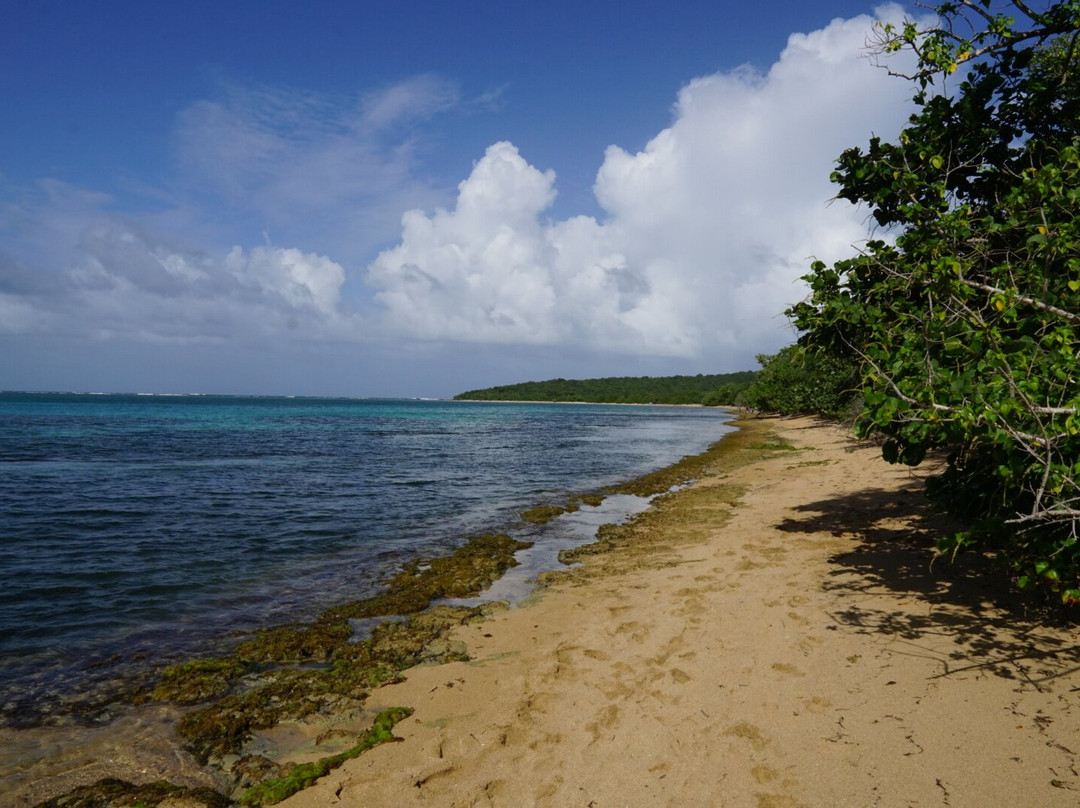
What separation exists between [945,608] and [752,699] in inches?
135

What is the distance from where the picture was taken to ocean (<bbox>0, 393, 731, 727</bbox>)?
25.6ft

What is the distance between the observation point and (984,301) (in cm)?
732

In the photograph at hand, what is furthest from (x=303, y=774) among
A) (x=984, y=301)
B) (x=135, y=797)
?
(x=984, y=301)

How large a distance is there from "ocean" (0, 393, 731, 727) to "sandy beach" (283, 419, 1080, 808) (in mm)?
3088

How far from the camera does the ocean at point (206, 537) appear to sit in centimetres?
780

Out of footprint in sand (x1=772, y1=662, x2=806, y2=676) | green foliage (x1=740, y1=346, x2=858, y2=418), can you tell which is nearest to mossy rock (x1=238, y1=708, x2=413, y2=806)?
footprint in sand (x1=772, y1=662, x2=806, y2=676)

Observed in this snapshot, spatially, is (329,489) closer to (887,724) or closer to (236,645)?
(236,645)

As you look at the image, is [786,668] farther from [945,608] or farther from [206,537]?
[206,537]

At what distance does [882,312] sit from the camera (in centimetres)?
802

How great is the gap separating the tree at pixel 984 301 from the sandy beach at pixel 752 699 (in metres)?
1.19

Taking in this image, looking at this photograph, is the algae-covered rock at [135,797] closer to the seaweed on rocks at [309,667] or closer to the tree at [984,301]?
the seaweed on rocks at [309,667]

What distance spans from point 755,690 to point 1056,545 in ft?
9.92

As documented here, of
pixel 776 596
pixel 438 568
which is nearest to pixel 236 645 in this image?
pixel 438 568

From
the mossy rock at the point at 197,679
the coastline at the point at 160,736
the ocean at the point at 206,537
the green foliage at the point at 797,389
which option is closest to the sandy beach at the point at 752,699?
the coastline at the point at 160,736
